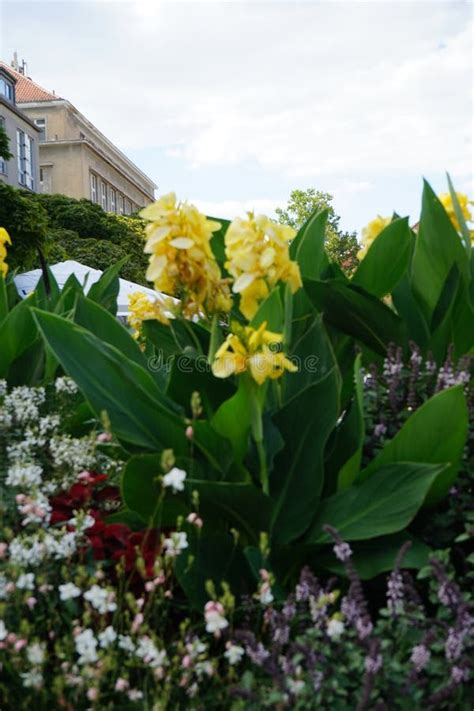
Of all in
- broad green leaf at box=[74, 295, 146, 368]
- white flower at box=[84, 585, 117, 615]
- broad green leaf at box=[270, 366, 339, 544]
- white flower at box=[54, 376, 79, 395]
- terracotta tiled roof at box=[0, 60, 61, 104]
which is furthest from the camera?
terracotta tiled roof at box=[0, 60, 61, 104]

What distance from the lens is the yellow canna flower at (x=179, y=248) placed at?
1.78 metres

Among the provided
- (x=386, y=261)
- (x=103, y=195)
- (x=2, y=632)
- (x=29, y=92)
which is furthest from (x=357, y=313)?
(x=29, y=92)

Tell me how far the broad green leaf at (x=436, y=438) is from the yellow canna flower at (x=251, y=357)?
336 mm

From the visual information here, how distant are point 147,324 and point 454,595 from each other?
157 cm

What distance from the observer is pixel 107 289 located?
3660 millimetres

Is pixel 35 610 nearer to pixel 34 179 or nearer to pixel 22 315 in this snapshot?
pixel 22 315

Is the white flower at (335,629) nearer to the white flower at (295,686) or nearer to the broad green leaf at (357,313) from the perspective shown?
the white flower at (295,686)

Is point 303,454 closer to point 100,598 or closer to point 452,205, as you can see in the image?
point 100,598

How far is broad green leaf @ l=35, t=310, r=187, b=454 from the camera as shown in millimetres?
1869

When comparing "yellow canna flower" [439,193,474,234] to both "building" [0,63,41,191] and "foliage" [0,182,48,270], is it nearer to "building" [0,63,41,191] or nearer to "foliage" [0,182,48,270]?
"foliage" [0,182,48,270]

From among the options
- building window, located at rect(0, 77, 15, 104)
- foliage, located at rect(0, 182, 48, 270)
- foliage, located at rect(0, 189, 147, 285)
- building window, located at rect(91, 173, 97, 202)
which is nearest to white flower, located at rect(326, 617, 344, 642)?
foliage, located at rect(0, 189, 147, 285)

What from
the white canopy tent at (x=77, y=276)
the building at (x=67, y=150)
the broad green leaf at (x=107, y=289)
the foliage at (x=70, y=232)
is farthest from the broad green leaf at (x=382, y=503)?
the building at (x=67, y=150)

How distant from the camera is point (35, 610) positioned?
169 cm

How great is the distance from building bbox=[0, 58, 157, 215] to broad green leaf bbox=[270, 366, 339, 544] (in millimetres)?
54586
